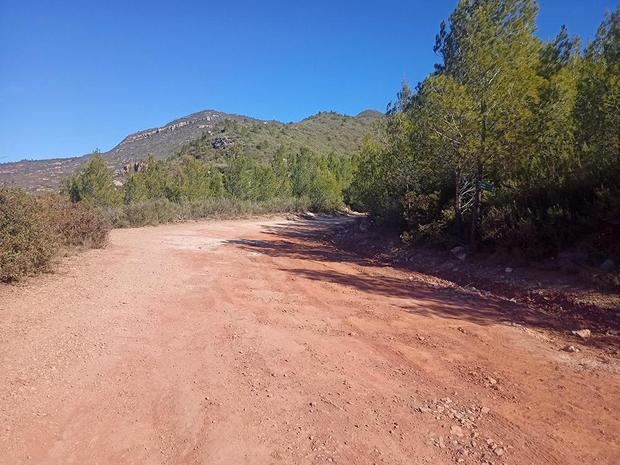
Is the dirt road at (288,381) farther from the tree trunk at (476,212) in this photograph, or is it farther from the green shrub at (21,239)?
the tree trunk at (476,212)

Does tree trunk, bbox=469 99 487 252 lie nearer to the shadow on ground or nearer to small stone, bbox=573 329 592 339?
the shadow on ground

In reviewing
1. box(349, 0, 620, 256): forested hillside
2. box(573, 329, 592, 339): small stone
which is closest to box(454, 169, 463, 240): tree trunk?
box(349, 0, 620, 256): forested hillside

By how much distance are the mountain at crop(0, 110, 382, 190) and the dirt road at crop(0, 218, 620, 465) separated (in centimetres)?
5278

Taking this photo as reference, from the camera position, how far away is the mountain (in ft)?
223

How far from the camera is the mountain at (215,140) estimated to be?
223ft

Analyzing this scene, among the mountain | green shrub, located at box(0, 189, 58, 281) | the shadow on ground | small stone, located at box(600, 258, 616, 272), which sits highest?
the mountain

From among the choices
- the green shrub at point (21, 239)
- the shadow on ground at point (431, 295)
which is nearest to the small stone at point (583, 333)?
the shadow on ground at point (431, 295)

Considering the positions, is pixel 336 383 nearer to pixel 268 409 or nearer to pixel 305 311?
pixel 268 409

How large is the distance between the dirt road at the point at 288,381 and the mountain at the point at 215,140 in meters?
52.8

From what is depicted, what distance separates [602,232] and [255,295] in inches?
273

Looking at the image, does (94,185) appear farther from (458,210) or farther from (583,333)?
(583,333)

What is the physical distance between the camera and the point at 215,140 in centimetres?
7550

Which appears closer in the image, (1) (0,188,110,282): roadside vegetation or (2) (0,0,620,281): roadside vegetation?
(1) (0,188,110,282): roadside vegetation

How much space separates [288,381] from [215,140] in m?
74.6
